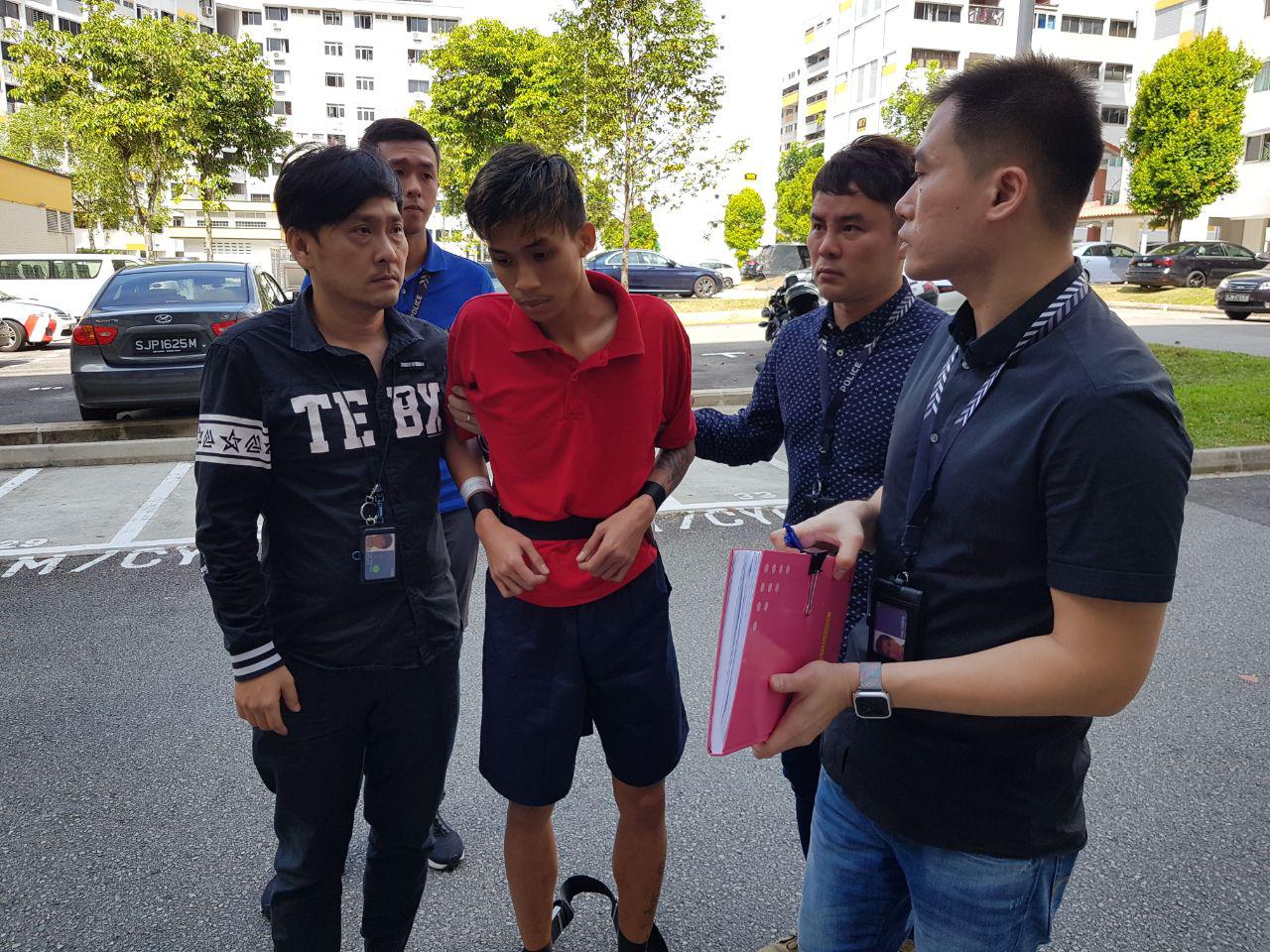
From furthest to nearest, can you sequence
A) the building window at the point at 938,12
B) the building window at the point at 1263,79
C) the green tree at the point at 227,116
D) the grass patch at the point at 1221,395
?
the building window at the point at 938,12
the building window at the point at 1263,79
the green tree at the point at 227,116
the grass patch at the point at 1221,395

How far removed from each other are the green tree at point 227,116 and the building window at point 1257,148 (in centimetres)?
3760

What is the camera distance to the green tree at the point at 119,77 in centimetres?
2595

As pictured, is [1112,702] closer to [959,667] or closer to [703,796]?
[959,667]

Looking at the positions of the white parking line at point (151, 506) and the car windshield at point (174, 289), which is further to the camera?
the car windshield at point (174, 289)

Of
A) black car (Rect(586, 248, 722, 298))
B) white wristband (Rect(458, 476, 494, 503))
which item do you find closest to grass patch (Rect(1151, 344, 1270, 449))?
white wristband (Rect(458, 476, 494, 503))

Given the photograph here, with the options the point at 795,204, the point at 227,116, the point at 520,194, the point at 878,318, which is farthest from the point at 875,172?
the point at 795,204

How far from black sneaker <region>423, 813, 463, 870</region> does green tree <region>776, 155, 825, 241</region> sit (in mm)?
49236

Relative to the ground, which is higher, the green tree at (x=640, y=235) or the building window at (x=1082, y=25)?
the building window at (x=1082, y=25)

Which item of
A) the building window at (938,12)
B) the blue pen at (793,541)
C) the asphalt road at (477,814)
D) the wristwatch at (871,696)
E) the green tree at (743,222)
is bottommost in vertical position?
the asphalt road at (477,814)

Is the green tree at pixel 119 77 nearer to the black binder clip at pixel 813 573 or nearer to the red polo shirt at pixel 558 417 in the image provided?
the red polo shirt at pixel 558 417

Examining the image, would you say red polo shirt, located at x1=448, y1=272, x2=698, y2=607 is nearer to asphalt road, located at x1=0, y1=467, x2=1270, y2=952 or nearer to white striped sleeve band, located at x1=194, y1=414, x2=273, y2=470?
white striped sleeve band, located at x1=194, y1=414, x2=273, y2=470

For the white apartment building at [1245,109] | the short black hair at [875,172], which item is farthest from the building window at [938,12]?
the short black hair at [875,172]

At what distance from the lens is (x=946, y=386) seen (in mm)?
1437

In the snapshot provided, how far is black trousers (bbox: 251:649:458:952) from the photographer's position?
Answer: 6.63 feet
